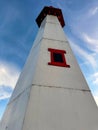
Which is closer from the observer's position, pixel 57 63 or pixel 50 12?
pixel 57 63

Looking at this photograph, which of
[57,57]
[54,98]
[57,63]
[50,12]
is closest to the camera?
[54,98]

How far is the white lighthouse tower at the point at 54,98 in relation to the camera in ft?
17.8

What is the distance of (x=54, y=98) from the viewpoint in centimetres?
610

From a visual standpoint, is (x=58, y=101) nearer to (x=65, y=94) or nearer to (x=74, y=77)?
(x=65, y=94)

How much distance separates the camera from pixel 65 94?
635cm

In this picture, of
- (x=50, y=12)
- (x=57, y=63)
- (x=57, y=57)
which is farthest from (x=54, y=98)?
(x=50, y=12)

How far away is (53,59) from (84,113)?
288cm

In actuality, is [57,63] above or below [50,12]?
below

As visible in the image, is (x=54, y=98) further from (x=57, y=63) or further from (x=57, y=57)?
(x=57, y=57)

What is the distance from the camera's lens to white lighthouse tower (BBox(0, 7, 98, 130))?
5.41 metres

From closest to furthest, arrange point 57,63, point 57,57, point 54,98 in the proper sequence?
point 54,98 → point 57,63 → point 57,57

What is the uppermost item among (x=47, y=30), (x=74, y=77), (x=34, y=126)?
(x=47, y=30)

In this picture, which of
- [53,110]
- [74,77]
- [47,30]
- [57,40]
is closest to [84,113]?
[53,110]

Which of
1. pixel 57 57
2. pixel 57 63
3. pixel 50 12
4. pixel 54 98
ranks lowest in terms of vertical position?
pixel 54 98
